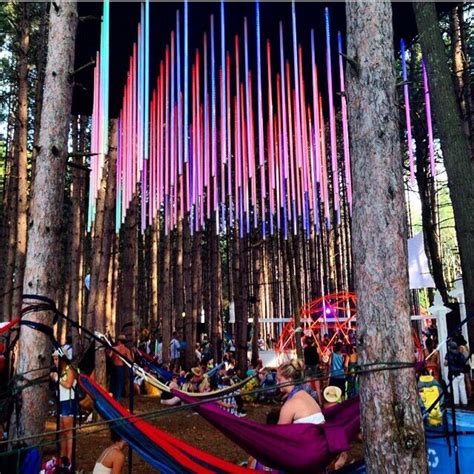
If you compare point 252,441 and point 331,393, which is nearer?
point 252,441

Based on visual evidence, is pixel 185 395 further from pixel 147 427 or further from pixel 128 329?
pixel 128 329

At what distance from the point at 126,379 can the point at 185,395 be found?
8.99 m

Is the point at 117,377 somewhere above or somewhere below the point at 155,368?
below

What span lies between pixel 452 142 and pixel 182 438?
21.1 feet

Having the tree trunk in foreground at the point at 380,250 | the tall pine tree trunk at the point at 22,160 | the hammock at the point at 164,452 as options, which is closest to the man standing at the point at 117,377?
the tall pine tree trunk at the point at 22,160

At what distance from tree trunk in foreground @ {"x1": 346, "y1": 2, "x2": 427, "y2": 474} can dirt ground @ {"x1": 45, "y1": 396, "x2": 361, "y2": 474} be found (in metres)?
3.49

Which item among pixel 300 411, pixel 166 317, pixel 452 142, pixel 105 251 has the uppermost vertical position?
pixel 452 142

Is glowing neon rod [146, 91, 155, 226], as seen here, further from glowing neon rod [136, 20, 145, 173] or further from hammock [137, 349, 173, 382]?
hammock [137, 349, 173, 382]

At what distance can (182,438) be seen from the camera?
340 inches

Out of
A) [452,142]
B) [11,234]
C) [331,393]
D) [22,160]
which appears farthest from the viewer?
[11,234]

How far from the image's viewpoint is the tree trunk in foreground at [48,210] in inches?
179

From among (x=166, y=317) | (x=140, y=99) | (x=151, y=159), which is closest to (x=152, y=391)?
(x=166, y=317)

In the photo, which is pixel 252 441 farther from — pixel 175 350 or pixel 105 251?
pixel 175 350

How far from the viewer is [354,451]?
24.7ft
